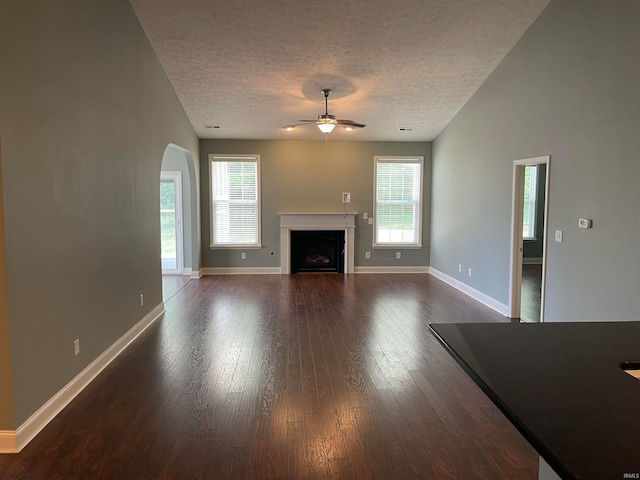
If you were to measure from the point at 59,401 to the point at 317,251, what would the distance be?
19.1 feet

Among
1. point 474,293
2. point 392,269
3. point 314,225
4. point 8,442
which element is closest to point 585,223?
point 474,293

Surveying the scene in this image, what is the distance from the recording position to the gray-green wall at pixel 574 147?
319 centimetres

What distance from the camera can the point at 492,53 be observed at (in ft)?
16.1

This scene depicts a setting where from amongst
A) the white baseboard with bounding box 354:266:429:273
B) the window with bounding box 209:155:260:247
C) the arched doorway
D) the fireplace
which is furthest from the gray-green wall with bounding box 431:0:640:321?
the arched doorway

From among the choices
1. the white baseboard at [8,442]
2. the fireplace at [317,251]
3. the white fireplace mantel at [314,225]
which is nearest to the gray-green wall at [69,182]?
the white baseboard at [8,442]

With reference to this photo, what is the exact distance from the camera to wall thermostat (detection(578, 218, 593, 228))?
142 inches

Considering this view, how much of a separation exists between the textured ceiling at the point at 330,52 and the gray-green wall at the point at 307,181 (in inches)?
45.5

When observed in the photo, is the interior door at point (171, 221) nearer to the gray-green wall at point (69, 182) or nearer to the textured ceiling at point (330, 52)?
the textured ceiling at point (330, 52)

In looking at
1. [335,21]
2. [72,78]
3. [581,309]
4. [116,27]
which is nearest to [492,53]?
[335,21]

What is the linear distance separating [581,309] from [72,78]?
467cm

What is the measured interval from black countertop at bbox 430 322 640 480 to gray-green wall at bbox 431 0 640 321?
1.94m

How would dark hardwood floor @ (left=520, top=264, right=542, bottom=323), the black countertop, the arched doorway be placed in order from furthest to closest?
the arched doorway, dark hardwood floor @ (left=520, top=264, right=542, bottom=323), the black countertop

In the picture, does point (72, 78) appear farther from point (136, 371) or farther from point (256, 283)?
point (256, 283)

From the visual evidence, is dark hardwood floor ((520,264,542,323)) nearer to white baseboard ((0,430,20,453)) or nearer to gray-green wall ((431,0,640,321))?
gray-green wall ((431,0,640,321))
